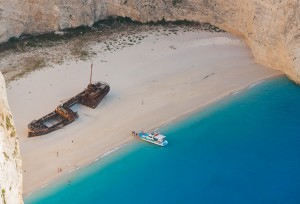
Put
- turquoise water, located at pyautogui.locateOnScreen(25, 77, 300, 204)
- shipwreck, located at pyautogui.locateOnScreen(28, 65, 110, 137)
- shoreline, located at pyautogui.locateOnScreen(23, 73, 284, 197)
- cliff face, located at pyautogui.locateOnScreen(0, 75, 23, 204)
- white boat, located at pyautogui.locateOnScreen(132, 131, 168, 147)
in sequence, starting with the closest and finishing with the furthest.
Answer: cliff face, located at pyautogui.locateOnScreen(0, 75, 23, 204), turquoise water, located at pyautogui.locateOnScreen(25, 77, 300, 204), shoreline, located at pyautogui.locateOnScreen(23, 73, 284, 197), white boat, located at pyautogui.locateOnScreen(132, 131, 168, 147), shipwreck, located at pyautogui.locateOnScreen(28, 65, 110, 137)

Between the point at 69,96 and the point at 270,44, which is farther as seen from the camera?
the point at 270,44

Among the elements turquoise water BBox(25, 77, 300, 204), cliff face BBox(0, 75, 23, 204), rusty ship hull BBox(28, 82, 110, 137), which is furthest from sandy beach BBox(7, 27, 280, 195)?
cliff face BBox(0, 75, 23, 204)

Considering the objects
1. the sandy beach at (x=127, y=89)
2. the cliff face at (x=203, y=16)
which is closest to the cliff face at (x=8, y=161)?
the sandy beach at (x=127, y=89)

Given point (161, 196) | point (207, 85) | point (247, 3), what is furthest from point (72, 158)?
point (247, 3)

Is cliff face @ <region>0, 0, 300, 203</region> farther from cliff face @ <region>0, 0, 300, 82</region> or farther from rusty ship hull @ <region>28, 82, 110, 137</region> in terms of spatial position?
rusty ship hull @ <region>28, 82, 110, 137</region>

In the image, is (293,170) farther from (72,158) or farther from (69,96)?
(69,96)

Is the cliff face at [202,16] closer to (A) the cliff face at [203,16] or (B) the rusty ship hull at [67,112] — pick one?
(A) the cliff face at [203,16]

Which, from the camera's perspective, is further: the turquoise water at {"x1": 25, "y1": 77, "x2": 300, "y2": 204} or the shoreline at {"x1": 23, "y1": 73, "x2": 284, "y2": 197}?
the shoreline at {"x1": 23, "y1": 73, "x2": 284, "y2": 197}
